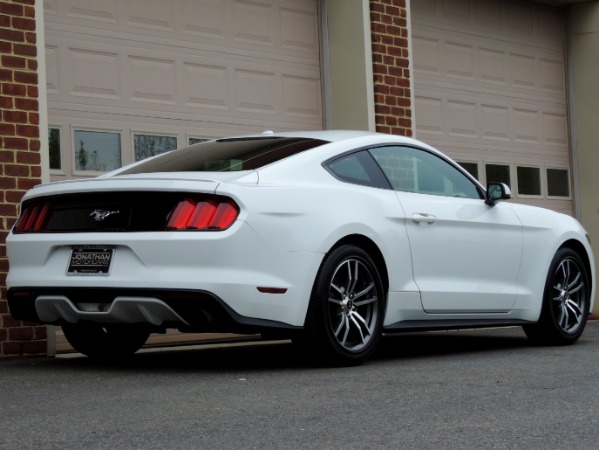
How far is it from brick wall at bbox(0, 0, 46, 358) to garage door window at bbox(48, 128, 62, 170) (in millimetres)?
816

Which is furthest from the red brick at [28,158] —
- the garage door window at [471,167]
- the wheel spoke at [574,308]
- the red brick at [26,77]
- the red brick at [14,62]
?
the garage door window at [471,167]

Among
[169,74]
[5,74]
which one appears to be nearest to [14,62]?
[5,74]

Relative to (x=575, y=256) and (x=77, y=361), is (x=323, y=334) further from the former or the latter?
(x=575, y=256)

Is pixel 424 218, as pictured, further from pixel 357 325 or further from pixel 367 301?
pixel 357 325

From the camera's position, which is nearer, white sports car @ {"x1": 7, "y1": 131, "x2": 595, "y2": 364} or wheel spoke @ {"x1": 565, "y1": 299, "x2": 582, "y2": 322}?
white sports car @ {"x1": 7, "y1": 131, "x2": 595, "y2": 364}

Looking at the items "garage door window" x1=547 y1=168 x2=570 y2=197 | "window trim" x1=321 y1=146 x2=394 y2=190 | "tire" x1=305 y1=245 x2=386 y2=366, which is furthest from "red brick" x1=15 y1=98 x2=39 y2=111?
"garage door window" x1=547 y1=168 x2=570 y2=197

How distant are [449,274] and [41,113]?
10.2 ft

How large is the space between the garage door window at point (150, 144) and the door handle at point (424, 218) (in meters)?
3.30

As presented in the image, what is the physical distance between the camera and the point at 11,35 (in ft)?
28.3

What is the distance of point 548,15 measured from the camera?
48.9ft

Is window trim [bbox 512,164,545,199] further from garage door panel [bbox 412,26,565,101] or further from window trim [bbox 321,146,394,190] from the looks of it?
window trim [bbox 321,146,394,190]

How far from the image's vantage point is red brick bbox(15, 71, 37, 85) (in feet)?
28.3

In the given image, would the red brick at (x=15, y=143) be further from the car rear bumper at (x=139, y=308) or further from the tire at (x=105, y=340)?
the car rear bumper at (x=139, y=308)

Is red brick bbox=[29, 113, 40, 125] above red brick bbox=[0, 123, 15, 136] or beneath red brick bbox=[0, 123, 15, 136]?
above
